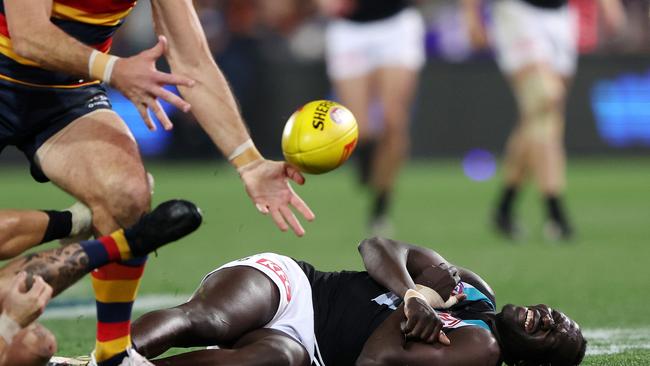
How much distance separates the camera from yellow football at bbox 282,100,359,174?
4.93 meters

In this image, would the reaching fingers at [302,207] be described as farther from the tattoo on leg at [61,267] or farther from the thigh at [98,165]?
the tattoo on leg at [61,267]

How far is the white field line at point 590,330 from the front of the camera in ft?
18.0

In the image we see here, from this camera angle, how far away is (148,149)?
17.2 m

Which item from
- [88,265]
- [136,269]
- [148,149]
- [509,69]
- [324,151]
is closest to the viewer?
[88,265]

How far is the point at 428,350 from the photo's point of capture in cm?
452

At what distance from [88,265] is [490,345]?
5.14ft

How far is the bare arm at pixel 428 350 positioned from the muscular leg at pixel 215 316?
1.56 ft

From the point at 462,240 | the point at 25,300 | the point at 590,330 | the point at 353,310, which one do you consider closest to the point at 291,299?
the point at 353,310

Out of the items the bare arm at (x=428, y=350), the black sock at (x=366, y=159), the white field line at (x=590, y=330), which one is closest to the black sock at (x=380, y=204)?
the black sock at (x=366, y=159)

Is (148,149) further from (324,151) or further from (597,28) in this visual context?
(324,151)

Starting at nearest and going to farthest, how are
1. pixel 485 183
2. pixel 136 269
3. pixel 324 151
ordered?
pixel 136 269 → pixel 324 151 → pixel 485 183

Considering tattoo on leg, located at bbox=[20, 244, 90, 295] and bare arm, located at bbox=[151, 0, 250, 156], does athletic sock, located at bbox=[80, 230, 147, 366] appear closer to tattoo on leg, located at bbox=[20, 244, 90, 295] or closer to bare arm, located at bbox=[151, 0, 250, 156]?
tattoo on leg, located at bbox=[20, 244, 90, 295]

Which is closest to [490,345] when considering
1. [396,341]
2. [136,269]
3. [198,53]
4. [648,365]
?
[396,341]

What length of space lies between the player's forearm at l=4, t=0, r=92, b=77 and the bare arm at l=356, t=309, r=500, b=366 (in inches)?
59.6
